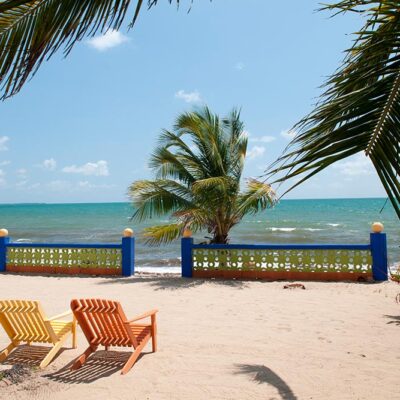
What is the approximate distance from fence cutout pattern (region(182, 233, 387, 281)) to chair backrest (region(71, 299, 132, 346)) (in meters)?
6.35

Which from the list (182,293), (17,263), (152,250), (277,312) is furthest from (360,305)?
(152,250)

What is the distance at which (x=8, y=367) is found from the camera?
512 centimetres

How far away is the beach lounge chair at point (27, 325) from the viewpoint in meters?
5.23

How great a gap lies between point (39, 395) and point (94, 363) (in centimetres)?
94

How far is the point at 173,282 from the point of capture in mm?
11039

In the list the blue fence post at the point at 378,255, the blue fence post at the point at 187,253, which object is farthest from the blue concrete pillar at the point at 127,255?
the blue fence post at the point at 378,255

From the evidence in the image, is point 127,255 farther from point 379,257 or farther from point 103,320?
point 103,320

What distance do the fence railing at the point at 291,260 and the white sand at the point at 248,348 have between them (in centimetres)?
62

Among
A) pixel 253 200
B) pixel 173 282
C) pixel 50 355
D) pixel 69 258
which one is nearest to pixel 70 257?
pixel 69 258

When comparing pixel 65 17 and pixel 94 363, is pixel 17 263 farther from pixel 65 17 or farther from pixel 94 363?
pixel 65 17

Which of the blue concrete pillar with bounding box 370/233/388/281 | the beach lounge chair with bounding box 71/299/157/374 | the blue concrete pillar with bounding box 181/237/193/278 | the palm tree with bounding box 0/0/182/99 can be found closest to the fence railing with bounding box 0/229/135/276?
the blue concrete pillar with bounding box 181/237/193/278

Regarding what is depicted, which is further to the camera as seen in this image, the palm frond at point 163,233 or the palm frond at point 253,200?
the palm frond at point 163,233

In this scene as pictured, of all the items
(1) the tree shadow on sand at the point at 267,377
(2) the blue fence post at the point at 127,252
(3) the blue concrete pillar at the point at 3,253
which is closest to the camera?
(1) the tree shadow on sand at the point at 267,377

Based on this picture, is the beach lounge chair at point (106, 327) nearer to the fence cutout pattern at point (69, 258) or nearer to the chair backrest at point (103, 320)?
the chair backrest at point (103, 320)
